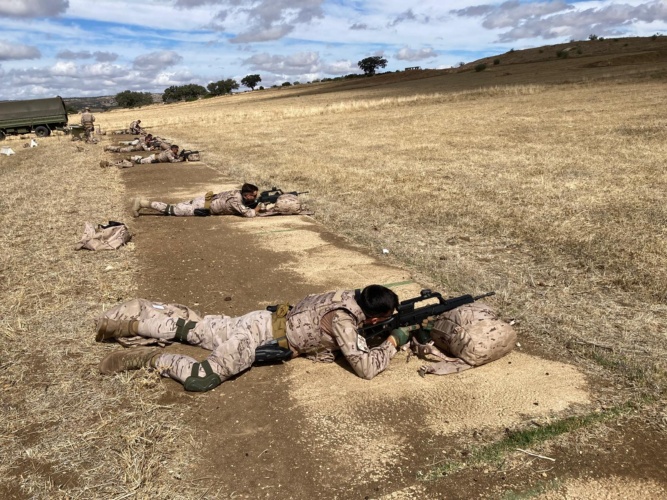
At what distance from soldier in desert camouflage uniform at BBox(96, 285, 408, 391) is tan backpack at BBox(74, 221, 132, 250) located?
10.0 feet

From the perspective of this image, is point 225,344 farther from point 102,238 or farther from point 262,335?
point 102,238

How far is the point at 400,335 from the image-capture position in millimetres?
4184

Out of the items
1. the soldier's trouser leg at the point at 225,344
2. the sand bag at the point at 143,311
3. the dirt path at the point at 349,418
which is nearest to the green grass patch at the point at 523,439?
the dirt path at the point at 349,418

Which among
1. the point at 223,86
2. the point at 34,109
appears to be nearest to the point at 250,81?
the point at 223,86

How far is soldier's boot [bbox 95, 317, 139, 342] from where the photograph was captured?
4.41 m

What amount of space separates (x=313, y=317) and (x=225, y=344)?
768 millimetres

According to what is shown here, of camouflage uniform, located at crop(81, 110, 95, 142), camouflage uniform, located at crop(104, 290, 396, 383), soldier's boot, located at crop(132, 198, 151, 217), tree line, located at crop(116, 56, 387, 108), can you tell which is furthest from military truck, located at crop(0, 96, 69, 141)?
tree line, located at crop(116, 56, 387, 108)

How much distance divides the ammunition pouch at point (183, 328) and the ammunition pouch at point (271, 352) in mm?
779

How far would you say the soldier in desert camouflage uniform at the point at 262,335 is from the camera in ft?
12.7

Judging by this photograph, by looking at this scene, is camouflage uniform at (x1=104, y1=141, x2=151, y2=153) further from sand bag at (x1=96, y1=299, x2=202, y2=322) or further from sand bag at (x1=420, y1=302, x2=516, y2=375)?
sand bag at (x1=420, y1=302, x2=516, y2=375)

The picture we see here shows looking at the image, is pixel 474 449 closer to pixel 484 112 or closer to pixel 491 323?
pixel 491 323

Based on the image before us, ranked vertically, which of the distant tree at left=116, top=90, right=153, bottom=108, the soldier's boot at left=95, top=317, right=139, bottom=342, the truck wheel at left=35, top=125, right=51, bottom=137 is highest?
the distant tree at left=116, top=90, right=153, bottom=108

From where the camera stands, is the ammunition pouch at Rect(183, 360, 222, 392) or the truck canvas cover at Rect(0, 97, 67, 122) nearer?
the ammunition pouch at Rect(183, 360, 222, 392)

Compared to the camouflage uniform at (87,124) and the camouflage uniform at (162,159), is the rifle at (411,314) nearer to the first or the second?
the camouflage uniform at (162,159)
